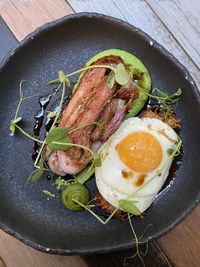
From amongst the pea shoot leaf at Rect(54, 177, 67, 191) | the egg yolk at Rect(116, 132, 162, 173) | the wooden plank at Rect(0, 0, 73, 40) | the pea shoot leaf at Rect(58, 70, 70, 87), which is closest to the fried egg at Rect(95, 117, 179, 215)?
the egg yolk at Rect(116, 132, 162, 173)

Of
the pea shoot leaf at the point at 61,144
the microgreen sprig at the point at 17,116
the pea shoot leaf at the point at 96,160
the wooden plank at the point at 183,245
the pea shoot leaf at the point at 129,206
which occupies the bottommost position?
the wooden plank at the point at 183,245

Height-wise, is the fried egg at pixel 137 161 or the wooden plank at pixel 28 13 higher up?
the wooden plank at pixel 28 13

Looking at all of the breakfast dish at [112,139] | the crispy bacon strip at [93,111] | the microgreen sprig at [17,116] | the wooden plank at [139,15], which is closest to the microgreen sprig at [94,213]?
the breakfast dish at [112,139]

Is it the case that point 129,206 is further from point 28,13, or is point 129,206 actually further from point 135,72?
point 28,13

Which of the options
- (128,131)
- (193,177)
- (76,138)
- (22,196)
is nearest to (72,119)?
Result: (76,138)

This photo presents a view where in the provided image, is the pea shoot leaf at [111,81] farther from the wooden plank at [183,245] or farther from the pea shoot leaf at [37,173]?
the wooden plank at [183,245]

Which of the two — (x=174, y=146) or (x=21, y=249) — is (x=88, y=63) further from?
(x=21, y=249)

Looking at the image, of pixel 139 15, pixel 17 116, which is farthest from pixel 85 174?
pixel 139 15
